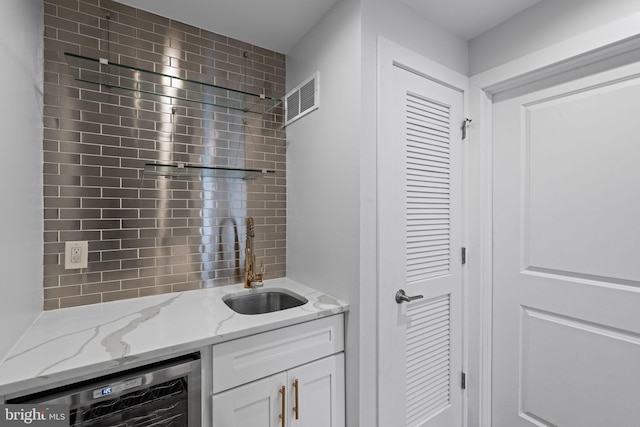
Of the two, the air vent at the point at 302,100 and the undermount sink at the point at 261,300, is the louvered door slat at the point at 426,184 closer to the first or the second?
the air vent at the point at 302,100

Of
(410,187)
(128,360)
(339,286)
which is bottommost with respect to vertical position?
(128,360)

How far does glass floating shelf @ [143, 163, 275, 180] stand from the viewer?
4.95 feet

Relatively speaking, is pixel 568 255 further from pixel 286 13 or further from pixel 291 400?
pixel 286 13

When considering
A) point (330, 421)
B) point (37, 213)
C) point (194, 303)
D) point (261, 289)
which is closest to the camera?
point (37, 213)

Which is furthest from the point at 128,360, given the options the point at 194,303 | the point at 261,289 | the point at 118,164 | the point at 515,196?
the point at 515,196

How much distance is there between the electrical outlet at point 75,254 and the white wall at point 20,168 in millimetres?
89

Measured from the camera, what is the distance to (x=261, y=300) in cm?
176

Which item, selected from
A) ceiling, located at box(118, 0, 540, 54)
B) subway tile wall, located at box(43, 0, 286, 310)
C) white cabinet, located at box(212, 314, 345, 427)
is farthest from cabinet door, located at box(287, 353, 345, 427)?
ceiling, located at box(118, 0, 540, 54)

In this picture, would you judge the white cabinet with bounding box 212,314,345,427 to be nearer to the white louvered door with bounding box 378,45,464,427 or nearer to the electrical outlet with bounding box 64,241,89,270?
the white louvered door with bounding box 378,45,464,427

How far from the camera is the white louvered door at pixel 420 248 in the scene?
56.4 inches

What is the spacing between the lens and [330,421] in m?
1.37

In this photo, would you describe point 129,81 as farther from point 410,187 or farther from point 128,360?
point 410,187

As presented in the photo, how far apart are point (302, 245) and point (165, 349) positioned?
0.94 m

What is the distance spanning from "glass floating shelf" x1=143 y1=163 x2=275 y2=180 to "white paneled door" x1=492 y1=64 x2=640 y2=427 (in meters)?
1.48
